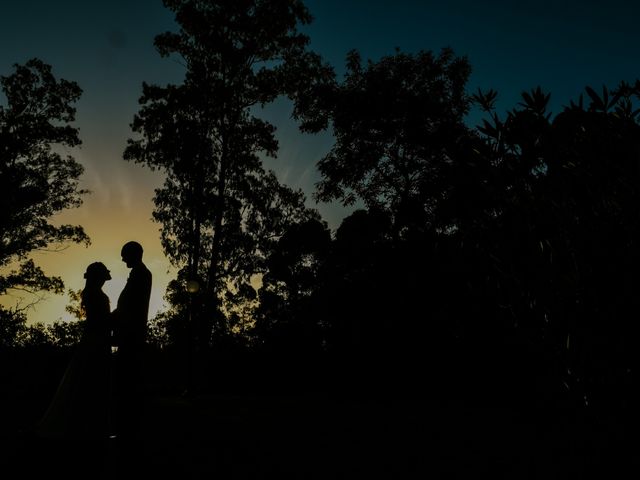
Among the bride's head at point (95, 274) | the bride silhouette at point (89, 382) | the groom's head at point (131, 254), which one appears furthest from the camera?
the bride's head at point (95, 274)

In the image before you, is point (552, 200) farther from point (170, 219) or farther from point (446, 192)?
point (170, 219)

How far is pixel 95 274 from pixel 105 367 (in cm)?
139

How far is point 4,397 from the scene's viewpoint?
1509cm

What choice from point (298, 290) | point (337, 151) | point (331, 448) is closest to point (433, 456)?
point (331, 448)

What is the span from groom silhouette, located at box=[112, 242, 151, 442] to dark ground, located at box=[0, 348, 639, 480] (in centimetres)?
37

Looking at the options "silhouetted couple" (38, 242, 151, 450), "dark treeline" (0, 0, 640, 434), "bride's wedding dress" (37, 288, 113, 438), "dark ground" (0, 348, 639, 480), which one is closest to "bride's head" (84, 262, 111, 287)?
"silhouetted couple" (38, 242, 151, 450)

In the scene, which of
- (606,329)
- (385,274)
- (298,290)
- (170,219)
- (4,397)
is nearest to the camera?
(606,329)

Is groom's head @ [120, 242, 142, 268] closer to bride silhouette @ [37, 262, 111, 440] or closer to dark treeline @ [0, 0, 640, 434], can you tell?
bride silhouette @ [37, 262, 111, 440]

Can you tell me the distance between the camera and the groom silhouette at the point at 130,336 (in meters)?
5.52

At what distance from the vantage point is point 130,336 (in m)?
5.68

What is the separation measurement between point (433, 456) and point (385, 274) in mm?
17130

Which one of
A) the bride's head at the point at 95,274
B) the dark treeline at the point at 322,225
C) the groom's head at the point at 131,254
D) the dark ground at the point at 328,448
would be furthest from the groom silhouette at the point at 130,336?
the dark treeline at the point at 322,225

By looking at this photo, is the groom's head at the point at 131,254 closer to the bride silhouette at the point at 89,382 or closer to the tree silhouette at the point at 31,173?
the bride silhouette at the point at 89,382

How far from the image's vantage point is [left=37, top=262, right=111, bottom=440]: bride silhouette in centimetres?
653
